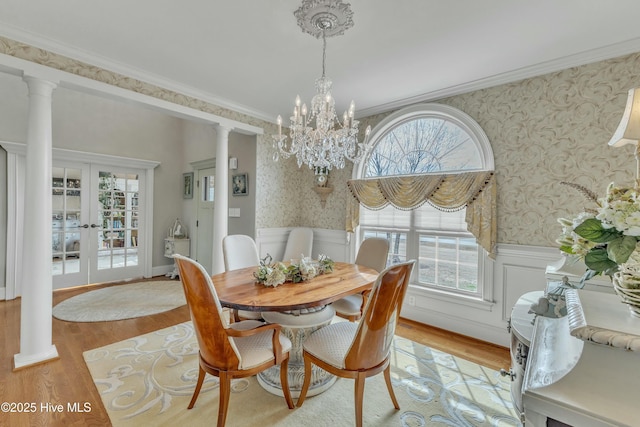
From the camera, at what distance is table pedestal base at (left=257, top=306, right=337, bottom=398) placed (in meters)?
1.96

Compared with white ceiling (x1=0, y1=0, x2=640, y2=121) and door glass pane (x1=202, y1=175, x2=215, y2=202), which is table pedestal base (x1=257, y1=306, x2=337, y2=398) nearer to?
white ceiling (x1=0, y1=0, x2=640, y2=121)

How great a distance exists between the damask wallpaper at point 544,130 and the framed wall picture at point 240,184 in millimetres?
1132

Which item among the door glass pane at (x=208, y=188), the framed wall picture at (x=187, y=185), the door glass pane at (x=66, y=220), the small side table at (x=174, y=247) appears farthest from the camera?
the framed wall picture at (x=187, y=185)

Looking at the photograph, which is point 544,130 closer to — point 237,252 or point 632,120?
point 632,120

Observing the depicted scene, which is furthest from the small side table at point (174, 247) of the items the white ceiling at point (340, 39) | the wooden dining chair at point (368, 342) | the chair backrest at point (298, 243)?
the wooden dining chair at point (368, 342)

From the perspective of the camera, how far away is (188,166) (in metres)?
5.57

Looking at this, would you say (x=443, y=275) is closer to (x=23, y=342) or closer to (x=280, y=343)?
(x=280, y=343)

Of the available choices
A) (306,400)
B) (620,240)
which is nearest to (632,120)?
(620,240)

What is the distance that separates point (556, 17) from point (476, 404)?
104 inches

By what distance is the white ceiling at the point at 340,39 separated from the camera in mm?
1797

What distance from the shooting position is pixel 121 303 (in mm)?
3730

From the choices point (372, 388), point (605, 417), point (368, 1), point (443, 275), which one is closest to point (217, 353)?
point (372, 388)

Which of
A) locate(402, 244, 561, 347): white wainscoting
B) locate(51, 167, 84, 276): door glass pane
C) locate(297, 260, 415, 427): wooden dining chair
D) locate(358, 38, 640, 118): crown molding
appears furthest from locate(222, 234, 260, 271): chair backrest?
locate(51, 167, 84, 276): door glass pane

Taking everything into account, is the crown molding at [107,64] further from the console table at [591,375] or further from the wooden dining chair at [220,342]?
the console table at [591,375]
